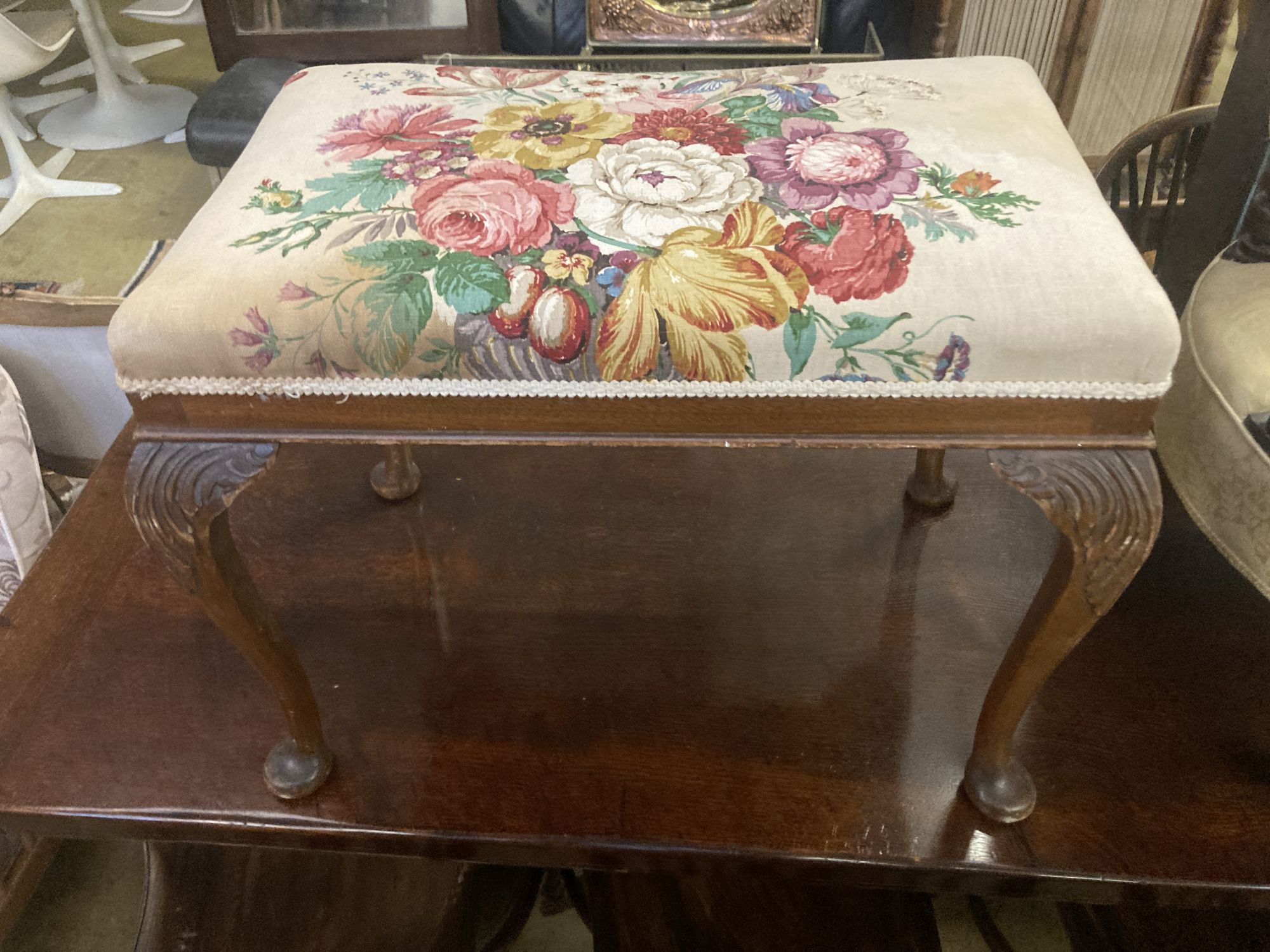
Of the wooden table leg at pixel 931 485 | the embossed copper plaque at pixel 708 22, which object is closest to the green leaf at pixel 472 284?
the wooden table leg at pixel 931 485

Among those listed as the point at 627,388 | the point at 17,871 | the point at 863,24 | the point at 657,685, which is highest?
the point at 627,388

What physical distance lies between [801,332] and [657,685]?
37 centimetres

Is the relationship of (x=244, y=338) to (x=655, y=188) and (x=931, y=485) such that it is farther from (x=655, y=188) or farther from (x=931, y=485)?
(x=931, y=485)

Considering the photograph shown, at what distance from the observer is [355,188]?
0.54m

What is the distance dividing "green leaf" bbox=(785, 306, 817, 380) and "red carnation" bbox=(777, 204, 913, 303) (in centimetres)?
1

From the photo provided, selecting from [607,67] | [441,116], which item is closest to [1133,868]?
[441,116]

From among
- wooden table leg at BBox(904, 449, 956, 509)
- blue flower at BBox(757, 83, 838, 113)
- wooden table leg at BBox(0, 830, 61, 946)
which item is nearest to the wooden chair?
wooden table leg at BBox(904, 449, 956, 509)

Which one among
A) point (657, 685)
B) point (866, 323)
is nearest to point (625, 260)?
point (866, 323)

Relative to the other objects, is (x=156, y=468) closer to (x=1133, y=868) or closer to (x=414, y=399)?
(x=414, y=399)

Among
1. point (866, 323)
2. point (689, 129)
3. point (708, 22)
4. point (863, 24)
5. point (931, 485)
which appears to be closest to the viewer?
point (866, 323)

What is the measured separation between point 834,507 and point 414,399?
1.63ft

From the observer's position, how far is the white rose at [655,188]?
50cm

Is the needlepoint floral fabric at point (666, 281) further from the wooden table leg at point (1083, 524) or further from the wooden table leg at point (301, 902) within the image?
the wooden table leg at point (301, 902)

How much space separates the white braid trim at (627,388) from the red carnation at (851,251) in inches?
1.8
